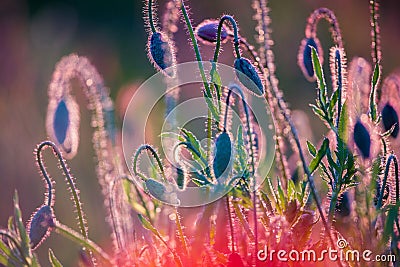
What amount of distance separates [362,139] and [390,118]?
0.55 ft

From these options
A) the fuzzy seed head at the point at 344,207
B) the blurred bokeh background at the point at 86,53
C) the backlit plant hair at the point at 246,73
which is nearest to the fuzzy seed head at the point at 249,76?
the backlit plant hair at the point at 246,73

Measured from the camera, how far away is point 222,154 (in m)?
1.00

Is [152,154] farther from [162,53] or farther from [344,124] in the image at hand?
[344,124]

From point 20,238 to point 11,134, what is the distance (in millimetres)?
2046

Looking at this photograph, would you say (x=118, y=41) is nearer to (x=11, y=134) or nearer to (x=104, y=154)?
(x=11, y=134)

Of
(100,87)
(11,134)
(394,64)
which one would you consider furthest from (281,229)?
(394,64)

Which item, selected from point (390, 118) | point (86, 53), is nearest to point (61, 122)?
point (390, 118)

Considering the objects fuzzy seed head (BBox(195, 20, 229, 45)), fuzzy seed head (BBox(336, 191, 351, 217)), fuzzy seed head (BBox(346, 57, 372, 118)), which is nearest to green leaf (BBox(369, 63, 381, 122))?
fuzzy seed head (BBox(346, 57, 372, 118))

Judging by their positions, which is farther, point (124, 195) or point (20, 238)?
point (124, 195)

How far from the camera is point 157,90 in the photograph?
2.04m

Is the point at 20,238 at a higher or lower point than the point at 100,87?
lower

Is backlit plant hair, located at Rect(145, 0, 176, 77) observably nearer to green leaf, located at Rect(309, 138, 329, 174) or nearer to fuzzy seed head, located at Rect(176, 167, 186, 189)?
fuzzy seed head, located at Rect(176, 167, 186, 189)

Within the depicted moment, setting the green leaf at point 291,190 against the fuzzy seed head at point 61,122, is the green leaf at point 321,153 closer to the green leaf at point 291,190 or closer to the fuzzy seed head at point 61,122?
the green leaf at point 291,190

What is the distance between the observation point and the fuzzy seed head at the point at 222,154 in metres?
1.00
